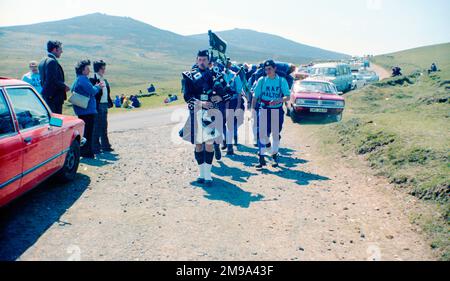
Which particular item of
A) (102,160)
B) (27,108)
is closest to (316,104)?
(102,160)

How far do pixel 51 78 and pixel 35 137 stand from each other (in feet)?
10.3

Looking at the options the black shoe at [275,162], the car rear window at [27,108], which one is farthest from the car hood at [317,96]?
the car rear window at [27,108]

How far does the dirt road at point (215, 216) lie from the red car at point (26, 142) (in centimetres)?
54

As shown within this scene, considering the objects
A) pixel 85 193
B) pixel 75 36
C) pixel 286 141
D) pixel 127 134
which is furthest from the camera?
pixel 75 36

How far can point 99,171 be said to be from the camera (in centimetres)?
771

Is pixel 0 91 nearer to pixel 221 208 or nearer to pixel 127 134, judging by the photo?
pixel 221 208

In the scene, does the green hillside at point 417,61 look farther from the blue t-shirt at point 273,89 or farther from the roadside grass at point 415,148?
the blue t-shirt at point 273,89

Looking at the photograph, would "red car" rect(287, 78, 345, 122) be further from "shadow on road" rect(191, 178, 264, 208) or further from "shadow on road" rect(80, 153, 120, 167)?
"shadow on road" rect(191, 178, 264, 208)

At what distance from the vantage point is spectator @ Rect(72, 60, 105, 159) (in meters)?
8.20

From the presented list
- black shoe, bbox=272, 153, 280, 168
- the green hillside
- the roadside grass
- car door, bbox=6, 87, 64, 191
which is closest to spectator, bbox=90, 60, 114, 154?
car door, bbox=6, 87, 64, 191

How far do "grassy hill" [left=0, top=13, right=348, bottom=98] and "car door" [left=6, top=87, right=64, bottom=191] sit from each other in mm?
71145

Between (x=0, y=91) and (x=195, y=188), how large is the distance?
3420 millimetres
